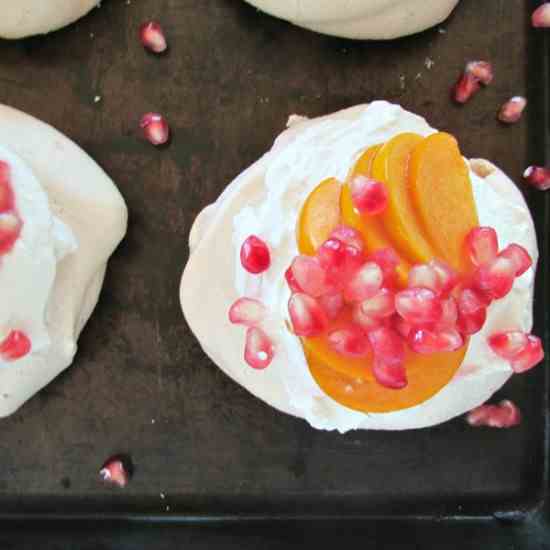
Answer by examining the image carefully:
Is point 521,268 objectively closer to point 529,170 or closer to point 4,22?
point 529,170

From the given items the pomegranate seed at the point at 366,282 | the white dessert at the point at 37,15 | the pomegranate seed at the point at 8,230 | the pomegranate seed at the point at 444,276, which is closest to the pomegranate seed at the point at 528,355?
the pomegranate seed at the point at 444,276

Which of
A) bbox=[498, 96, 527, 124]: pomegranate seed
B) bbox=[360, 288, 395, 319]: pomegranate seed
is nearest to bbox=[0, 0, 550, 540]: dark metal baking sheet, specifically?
bbox=[498, 96, 527, 124]: pomegranate seed

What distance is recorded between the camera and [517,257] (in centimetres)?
152

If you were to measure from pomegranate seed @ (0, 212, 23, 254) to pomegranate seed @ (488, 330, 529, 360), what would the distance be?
984 mm

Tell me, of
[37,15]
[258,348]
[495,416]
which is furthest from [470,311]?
[37,15]

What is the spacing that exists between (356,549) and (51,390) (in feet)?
2.66

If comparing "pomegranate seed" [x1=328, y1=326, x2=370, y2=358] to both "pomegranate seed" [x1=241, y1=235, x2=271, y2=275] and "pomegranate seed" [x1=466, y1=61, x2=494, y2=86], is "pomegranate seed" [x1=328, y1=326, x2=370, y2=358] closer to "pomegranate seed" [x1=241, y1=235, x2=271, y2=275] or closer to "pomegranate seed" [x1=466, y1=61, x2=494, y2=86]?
"pomegranate seed" [x1=241, y1=235, x2=271, y2=275]

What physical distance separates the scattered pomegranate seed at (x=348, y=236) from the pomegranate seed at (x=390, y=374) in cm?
21

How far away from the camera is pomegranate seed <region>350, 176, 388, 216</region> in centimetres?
142

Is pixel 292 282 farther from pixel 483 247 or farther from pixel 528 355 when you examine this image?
pixel 528 355

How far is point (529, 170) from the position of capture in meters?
1.93

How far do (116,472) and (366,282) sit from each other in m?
0.86

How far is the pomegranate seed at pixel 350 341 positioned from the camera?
4.75 ft

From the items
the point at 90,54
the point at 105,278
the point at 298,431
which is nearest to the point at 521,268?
the point at 298,431
